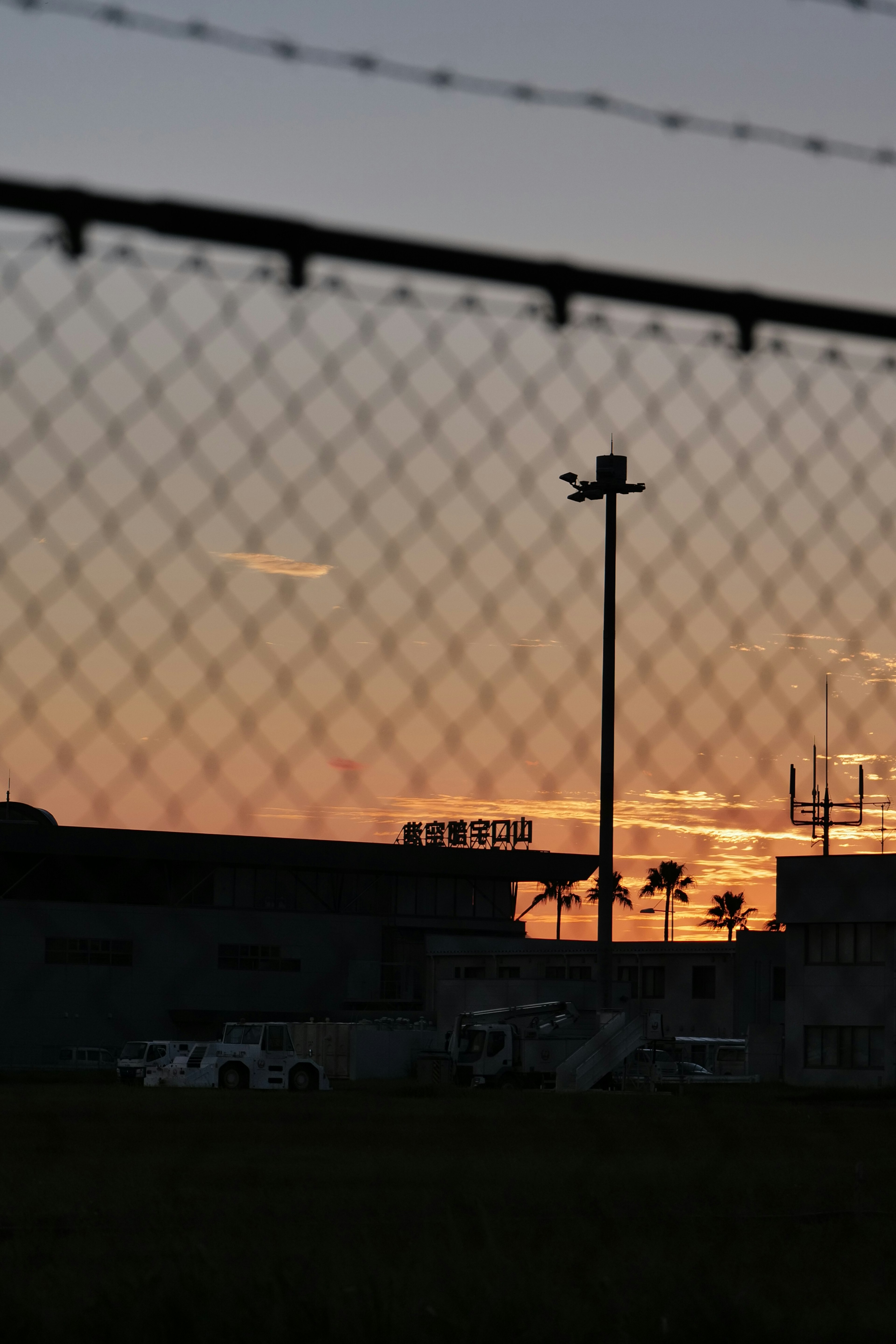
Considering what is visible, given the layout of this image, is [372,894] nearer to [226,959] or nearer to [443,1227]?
[226,959]

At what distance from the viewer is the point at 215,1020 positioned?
65875 mm

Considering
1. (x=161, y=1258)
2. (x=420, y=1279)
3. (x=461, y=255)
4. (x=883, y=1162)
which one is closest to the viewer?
(x=461, y=255)

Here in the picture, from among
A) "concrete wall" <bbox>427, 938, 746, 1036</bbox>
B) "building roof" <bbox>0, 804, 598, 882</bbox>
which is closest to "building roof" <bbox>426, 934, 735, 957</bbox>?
"concrete wall" <bbox>427, 938, 746, 1036</bbox>

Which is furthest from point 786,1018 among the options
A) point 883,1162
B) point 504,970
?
point 883,1162

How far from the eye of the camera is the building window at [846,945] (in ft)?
176

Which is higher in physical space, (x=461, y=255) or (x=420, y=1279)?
(x=461, y=255)

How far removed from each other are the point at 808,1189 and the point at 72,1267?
26.9 ft

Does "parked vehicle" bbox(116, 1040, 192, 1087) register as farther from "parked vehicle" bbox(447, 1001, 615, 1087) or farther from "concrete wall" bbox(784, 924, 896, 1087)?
"concrete wall" bbox(784, 924, 896, 1087)

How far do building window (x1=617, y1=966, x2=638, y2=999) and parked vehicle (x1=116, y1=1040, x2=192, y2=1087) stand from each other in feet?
100.0

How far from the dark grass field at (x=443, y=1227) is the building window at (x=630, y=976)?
48.9 metres

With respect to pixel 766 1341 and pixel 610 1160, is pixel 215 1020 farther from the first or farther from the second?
pixel 766 1341

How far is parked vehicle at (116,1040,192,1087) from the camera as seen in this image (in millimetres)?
51656

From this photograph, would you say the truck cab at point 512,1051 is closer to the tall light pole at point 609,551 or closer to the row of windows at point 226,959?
the row of windows at point 226,959

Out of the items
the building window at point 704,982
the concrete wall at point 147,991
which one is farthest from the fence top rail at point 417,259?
the building window at point 704,982
